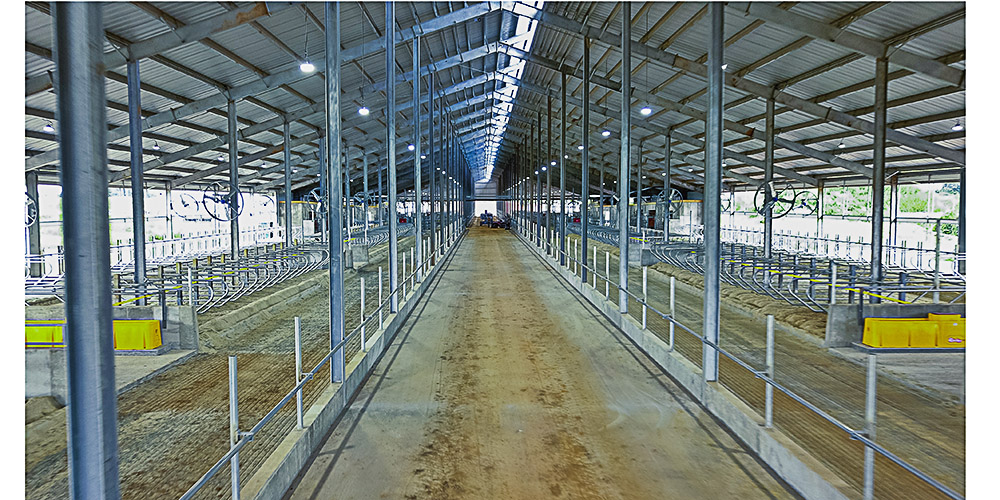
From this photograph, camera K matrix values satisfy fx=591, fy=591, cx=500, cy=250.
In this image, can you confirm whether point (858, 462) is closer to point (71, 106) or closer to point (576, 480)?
point (576, 480)

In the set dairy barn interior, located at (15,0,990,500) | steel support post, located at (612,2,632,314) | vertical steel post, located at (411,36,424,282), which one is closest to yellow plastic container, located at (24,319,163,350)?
dairy barn interior, located at (15,0,990,500)

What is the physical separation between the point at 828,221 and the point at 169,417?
48.9 m

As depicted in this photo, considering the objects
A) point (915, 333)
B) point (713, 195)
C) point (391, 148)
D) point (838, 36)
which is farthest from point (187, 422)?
point (838, 36)

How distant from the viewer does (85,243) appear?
133 inches

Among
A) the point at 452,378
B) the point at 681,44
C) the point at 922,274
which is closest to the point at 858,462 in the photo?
the point at 452,378

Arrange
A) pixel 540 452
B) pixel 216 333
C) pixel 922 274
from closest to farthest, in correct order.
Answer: pixel 540 452
pixel 216 333
pixel 922 274

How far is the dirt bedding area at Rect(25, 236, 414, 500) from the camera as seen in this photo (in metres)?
6.44

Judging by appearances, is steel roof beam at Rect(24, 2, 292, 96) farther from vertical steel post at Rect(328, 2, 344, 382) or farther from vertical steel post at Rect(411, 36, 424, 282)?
vertical steel post at Rect(328, 2, 344, 382)

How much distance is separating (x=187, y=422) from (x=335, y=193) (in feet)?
12.3

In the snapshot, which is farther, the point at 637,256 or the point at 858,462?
the point at 637,256

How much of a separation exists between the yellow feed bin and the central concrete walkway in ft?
16.3

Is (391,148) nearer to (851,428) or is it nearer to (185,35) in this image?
(185,35)

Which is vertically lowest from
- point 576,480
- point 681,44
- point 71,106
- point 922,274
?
point 576,480

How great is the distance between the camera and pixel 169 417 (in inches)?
328
